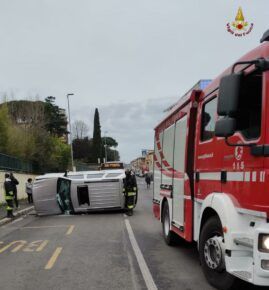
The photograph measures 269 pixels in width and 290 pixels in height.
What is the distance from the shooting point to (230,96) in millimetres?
4945

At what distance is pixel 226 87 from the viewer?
16.4 feet

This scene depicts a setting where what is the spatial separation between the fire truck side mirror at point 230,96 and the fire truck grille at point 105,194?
14.0 metres

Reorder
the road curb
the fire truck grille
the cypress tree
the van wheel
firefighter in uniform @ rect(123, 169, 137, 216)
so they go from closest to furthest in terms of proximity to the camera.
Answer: the van wheel < the road curb < firefighter in uniform @ rect(123, 169, 137, 216) < the fire truck grille < the cypress tree

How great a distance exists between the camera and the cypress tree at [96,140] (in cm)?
11284

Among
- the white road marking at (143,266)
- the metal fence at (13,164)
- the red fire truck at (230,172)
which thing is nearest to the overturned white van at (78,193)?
the white road marking at (143,266)

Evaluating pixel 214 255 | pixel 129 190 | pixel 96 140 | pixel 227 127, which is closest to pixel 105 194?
pixel 129 190

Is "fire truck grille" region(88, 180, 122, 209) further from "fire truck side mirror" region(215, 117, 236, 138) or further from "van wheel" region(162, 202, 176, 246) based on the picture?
"fire truck side mirror" region(215, 117, 236, 138)

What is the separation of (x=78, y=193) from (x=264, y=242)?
14452mm

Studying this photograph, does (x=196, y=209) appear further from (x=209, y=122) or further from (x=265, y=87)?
(x=265, y=87)

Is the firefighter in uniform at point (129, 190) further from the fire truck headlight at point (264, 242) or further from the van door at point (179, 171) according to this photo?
the fire truck headlight at point (264, 242)

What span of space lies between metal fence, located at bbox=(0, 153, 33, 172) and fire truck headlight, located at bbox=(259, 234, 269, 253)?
23.2 metres

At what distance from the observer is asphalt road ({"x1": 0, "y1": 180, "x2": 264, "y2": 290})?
23.2ft

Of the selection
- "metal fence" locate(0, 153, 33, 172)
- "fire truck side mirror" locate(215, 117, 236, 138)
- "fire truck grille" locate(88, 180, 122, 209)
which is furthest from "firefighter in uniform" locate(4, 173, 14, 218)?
"fire truck side mirror" locate(215, 117, 236, 138)

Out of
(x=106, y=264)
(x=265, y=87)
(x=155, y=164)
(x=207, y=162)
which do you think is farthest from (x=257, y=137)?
(x=155, y=164)
